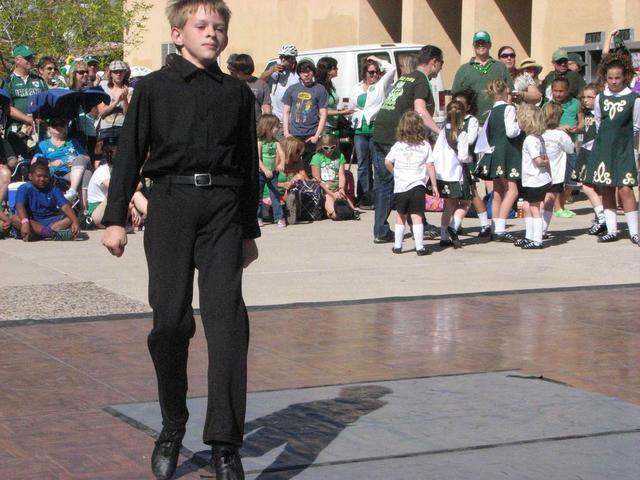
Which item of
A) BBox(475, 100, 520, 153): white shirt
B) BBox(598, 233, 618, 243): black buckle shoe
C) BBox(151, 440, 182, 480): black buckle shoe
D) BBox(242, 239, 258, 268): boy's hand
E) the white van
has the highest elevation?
the white van

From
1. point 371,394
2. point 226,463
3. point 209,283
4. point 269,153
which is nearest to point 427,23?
point 269,153

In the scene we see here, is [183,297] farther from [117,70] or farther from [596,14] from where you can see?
[596,14]

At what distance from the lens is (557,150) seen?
44.6 ft

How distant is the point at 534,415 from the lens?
6.04m

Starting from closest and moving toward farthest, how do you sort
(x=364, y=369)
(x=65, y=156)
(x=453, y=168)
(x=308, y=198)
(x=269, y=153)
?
(x=364, y=369) < (x=453, y=168) < (x=65, y=156) < (x=269, y=153) < (x=308, y=198)

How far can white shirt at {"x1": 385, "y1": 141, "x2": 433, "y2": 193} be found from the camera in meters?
12.0

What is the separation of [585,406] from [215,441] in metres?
2.12

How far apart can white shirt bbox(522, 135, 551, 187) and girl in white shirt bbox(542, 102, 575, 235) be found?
490mm

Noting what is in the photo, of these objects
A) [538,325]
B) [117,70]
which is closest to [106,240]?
[538,325]

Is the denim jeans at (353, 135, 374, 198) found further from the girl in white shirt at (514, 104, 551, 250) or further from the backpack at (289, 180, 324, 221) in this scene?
the girl in white shirt at (514, 104, 551, 250)

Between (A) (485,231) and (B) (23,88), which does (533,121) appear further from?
(B) (23,88)

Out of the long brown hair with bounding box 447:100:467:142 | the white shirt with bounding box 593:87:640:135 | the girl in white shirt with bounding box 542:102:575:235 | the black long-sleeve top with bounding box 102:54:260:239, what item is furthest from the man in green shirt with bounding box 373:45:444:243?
the black long-sleeve top with bounding box 102:54:260:239

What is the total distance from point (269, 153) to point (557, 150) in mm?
3281

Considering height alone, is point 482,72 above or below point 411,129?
above
